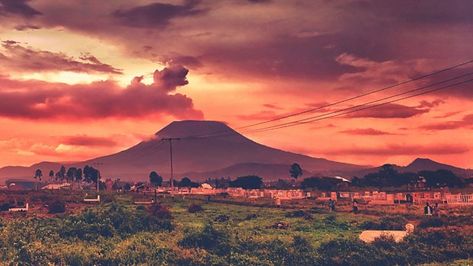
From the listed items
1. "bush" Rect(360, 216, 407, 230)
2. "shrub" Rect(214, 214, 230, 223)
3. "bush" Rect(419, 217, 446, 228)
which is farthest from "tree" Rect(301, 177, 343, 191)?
"bush" Rect(360, 216, 407, 230)

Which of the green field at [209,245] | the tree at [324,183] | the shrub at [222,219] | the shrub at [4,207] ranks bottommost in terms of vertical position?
the green field at [209,245]

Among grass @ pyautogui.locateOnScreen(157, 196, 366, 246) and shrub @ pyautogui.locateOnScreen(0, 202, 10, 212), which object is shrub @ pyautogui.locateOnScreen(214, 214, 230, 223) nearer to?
grass @ pyautogui.locateOnScreen(157, 196, 366, 246)

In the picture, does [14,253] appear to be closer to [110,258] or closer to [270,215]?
[110,258]

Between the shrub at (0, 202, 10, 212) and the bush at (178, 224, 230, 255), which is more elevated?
the shrub at (0, 202, 10, 212)

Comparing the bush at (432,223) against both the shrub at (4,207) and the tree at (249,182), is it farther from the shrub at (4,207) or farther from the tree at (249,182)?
the tree at (249,182)

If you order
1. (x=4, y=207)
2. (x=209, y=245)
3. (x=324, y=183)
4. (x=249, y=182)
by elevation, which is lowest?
(x=209, y=245)

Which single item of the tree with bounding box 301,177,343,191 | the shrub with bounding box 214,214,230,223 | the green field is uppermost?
the tree with bounding box 301,177,343,191

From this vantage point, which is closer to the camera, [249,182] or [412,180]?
[412,180]

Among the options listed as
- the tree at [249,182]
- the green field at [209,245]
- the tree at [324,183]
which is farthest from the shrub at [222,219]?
the tree at [249,182]

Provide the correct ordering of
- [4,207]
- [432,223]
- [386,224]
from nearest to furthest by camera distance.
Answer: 1. [386,224]
2. [432,223]
3. [4,207]

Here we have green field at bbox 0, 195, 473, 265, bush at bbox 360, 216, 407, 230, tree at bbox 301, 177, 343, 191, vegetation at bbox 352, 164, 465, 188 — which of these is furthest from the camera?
vegetation at bbox 352, 164, 465, 188

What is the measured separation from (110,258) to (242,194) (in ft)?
257

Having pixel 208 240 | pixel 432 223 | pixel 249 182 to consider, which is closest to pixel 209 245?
pixel 208 240

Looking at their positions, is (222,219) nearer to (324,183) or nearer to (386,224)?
(386,224)
